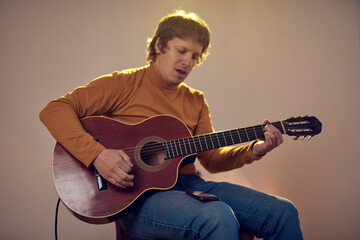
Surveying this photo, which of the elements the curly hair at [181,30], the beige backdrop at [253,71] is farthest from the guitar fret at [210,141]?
the beige backdrop at [253,71]

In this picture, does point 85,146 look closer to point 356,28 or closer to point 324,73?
point 324,73

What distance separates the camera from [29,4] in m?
1.95

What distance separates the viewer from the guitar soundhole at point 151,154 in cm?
125

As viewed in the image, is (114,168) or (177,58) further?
(177,58)

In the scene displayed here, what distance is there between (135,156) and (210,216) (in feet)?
1.32

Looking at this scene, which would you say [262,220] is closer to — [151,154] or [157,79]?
[151,154]

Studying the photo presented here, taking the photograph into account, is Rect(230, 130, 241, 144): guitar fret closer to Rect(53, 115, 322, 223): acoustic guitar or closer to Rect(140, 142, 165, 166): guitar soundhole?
Rect(53, 115, 322, 223): acoustic guitar

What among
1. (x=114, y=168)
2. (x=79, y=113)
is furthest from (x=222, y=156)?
(x=79, y=113)

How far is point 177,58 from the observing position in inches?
58.1

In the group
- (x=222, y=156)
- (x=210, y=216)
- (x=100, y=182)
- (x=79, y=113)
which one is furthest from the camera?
(x=222, y=156)

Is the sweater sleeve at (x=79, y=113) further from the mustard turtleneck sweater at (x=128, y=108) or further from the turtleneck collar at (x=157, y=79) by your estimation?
the turtleneck collar at (x=157, y=79)

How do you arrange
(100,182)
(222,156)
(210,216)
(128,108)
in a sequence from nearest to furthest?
1. (210,216)
2. (100,182)
3. (128,108)
4. (222,156)

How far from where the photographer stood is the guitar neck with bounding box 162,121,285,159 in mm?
1288

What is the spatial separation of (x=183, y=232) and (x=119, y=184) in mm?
301
